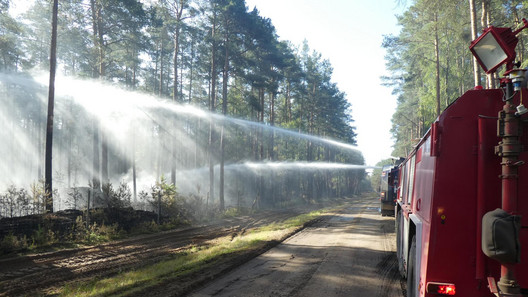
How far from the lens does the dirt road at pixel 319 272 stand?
6539 mm

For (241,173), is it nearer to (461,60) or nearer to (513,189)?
(461,60)

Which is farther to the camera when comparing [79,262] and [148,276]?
[79,262]

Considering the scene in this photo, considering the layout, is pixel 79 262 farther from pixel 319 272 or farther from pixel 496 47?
pixel 496 47

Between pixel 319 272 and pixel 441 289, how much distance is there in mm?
4814

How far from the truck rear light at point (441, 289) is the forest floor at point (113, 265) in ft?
13.3

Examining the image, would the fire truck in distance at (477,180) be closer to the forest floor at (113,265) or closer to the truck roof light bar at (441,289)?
the truck roof light bar at (441,289)

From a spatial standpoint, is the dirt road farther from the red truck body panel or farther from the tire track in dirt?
the tire track in dirt

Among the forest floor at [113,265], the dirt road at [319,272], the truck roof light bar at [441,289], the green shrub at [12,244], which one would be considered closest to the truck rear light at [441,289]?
the truck roof light bar at [441,289]

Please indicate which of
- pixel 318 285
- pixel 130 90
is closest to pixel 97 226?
pixel 318 285

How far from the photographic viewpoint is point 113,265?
31.4 ft

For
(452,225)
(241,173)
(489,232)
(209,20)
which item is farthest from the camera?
(241,173)

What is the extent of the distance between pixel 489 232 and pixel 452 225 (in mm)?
485

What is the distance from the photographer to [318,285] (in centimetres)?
687

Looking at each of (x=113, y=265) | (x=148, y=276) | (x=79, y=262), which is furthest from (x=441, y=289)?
(x=79, y=262)
